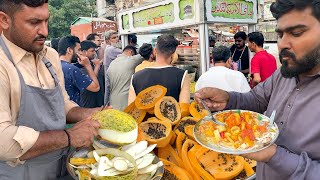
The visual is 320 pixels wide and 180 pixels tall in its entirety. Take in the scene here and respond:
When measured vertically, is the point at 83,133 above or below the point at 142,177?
above

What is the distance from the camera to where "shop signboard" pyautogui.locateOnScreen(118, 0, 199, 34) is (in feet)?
14.2

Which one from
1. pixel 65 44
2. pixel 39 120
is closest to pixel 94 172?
pixel 39 120

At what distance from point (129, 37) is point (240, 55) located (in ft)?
8.11

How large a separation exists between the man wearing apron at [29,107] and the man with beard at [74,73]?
2.02 meters

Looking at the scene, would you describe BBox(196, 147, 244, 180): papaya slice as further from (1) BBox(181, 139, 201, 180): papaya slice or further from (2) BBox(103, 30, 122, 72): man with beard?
(2) BBox(103, 30, 122, 72): man with beard

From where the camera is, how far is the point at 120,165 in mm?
1407

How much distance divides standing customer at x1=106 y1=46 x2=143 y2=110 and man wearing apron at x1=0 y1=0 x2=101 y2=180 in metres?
2.68

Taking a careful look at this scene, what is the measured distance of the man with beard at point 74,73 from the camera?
366cm

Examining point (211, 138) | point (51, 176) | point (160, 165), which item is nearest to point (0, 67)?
point (51, 176)

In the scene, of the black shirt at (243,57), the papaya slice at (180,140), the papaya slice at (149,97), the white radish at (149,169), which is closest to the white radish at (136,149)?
the white radish at (149,169)

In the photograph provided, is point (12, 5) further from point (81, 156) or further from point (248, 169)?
point (248, 169)

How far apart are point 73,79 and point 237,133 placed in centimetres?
262

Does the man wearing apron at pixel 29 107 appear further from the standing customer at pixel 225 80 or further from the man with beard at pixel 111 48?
the man with beard at pixel 111 48

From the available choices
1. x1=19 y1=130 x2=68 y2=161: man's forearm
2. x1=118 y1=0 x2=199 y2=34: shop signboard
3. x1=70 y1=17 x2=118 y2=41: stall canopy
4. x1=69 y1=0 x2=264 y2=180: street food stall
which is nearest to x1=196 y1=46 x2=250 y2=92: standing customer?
x1=69 y1=0 x2=264 y2=180: street food stall
